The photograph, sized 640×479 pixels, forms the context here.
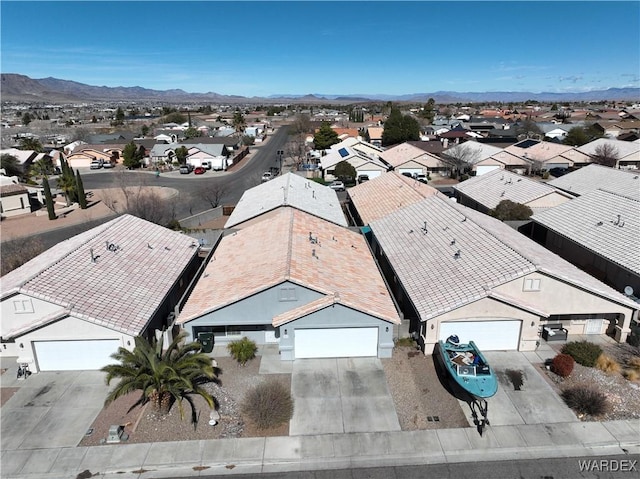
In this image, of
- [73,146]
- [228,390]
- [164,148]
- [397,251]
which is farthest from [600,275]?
[73,146]

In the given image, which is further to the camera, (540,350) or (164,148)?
(164,148)

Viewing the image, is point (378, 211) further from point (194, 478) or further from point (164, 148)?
point (164, 148)

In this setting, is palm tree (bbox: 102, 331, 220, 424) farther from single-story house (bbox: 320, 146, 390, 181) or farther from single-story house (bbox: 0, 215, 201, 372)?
single-story house (bbox: 320, 146, 390, 181)

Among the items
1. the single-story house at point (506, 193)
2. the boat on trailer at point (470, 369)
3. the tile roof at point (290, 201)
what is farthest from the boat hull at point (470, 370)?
the single-story house at point (506, 193)

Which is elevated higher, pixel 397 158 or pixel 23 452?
pixel 397 158

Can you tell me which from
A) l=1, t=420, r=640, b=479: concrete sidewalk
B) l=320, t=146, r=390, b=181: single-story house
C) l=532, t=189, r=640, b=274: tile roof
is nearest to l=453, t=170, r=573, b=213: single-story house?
l=532, t=189, r=640, b=274: tile roof

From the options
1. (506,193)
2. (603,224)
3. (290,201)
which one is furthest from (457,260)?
(506,193)
